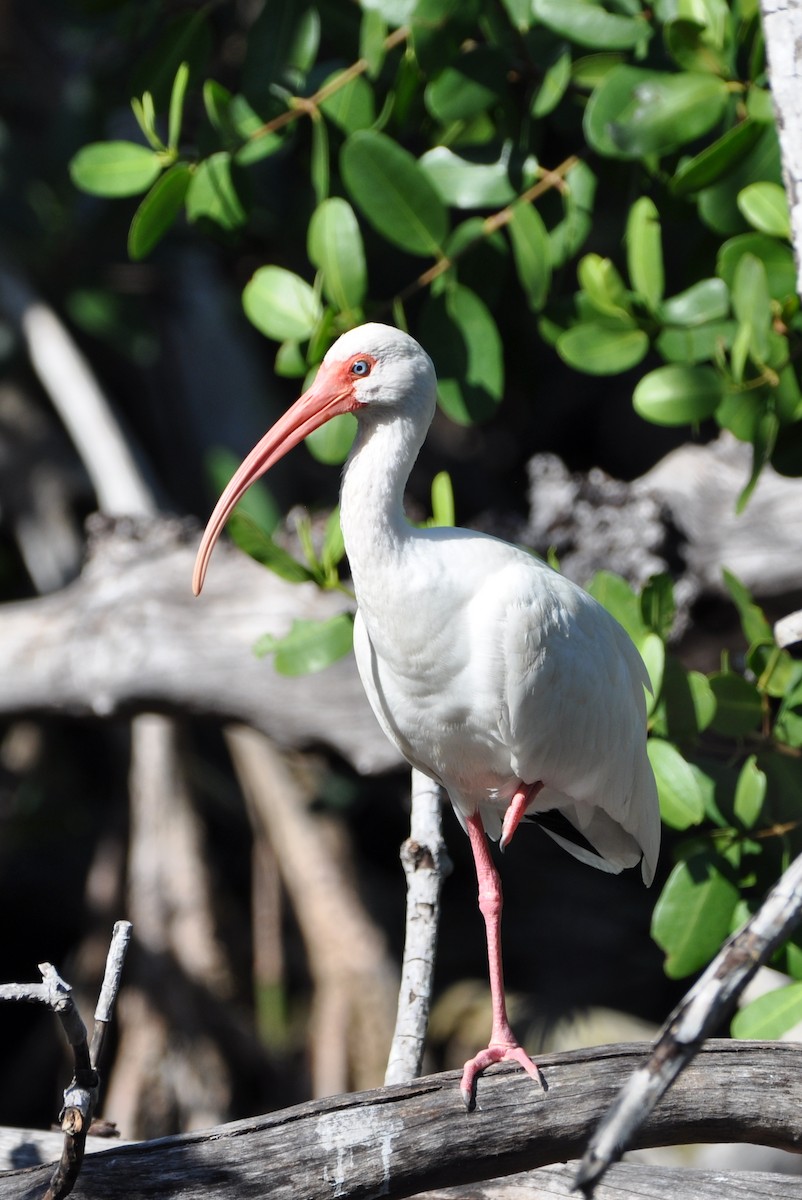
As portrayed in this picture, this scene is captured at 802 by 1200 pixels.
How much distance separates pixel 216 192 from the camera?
2.88m

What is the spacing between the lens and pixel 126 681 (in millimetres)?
3760

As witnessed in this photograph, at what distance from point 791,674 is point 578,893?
3.52 m

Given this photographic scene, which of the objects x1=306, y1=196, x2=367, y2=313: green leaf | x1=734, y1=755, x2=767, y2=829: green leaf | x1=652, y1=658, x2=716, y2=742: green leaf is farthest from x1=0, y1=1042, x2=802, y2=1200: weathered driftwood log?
x1=306, y1=196, x2=367, y2=313: green leaf

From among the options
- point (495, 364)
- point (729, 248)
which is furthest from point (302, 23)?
point (729, 248)

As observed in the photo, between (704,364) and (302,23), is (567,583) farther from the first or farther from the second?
(302,23)

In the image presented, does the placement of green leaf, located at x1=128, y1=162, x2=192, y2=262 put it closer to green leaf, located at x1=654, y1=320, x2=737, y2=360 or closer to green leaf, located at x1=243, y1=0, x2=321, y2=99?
green leaf, located at x1=243, y1=0, x2=321, y2=99

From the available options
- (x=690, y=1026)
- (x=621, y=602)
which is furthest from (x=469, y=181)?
(x=690, y=1026)

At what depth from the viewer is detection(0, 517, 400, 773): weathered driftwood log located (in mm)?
3592

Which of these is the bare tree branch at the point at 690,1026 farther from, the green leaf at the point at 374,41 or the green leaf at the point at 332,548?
the green leaf at the point at 374,41

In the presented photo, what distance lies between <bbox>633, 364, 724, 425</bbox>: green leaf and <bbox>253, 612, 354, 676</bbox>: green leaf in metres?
0.78

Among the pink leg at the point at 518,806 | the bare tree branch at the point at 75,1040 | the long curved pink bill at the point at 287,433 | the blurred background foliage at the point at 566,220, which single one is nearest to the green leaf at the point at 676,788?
the blurred background foliage at the point at 566,220

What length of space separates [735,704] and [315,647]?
0.87m

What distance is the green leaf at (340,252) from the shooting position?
2.75 metres

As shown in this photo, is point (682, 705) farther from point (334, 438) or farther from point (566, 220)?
point (566, 220)
